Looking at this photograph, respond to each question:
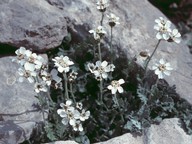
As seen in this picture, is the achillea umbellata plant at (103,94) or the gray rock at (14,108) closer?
the achillea umbellata plant at (103,94)

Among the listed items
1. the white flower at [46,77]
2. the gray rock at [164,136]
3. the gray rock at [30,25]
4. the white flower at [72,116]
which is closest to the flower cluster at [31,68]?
the white flower at [46,77]

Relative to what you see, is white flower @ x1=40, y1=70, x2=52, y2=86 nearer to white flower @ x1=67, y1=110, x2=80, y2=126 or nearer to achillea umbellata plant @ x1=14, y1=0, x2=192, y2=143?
achillea umbellata plant @ x1=14, y1=0, x2=192, y2=143

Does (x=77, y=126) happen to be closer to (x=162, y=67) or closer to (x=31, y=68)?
(x=31, y=68)

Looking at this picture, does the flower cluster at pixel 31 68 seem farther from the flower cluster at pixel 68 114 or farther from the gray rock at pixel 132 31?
the gray rock at pixel 132 31

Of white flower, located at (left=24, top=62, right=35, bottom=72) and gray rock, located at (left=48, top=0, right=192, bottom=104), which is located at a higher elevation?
white flower, located at (left=24, top=62, right=35, bottom=72)

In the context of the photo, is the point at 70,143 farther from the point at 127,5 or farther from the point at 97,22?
the point at 127,5

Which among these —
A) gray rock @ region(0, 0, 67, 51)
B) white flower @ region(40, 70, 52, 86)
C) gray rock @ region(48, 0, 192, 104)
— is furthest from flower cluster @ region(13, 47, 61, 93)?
gray rock @ region(48, 0, 192, 104)
